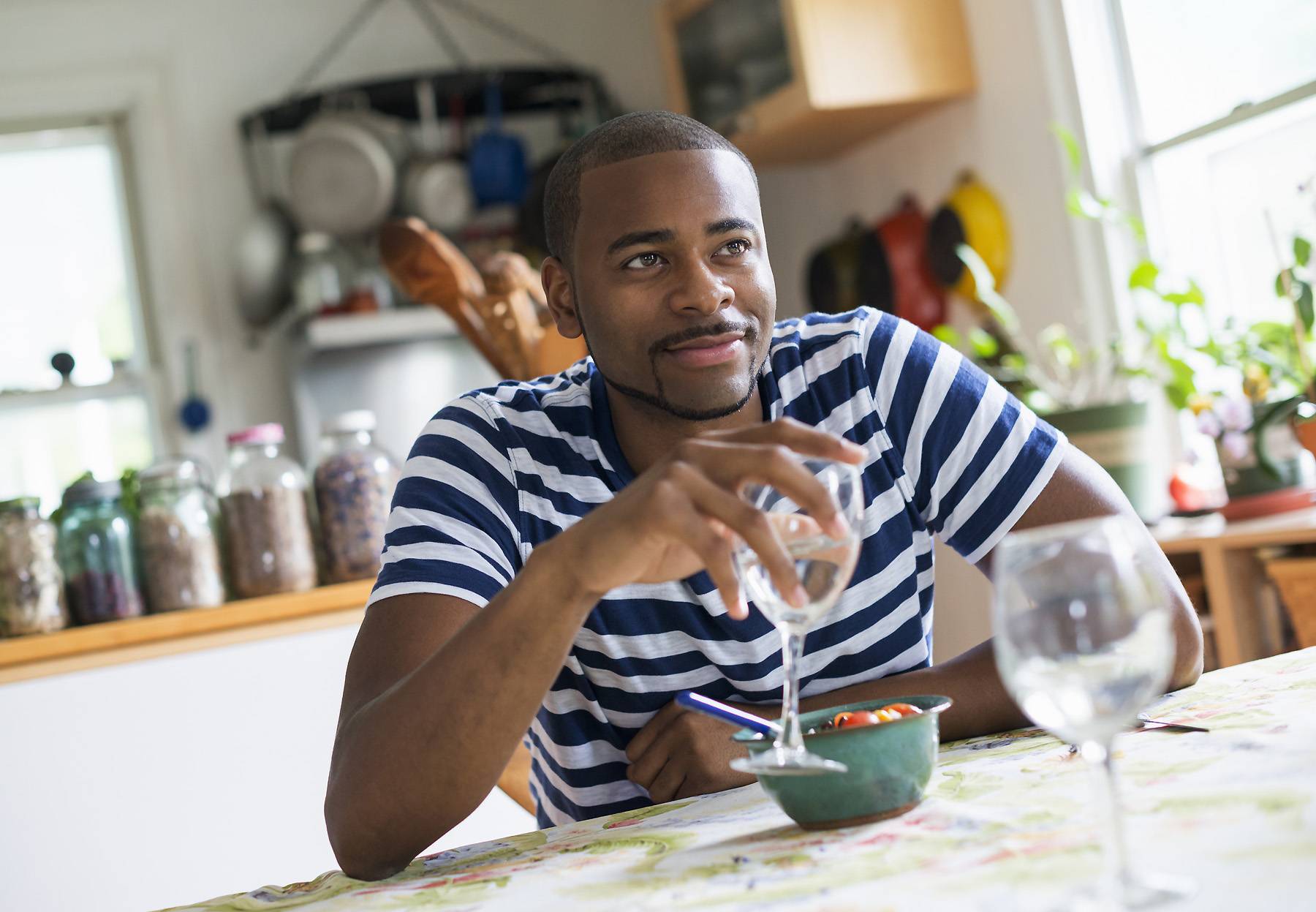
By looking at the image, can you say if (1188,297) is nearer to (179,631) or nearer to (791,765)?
(179,631)

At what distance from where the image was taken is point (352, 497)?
196cm

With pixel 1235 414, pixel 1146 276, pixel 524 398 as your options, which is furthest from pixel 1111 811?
pixel 1146 276

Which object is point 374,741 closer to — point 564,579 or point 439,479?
point 564,579

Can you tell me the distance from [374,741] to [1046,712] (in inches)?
19.1

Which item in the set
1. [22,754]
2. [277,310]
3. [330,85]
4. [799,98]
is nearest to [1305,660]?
[22,754]

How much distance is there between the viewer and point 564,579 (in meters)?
0.85

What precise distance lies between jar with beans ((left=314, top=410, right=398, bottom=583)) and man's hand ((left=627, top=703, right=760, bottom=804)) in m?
0.99

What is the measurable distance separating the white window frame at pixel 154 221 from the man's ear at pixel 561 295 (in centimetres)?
278

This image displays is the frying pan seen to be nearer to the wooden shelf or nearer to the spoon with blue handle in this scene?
the wooden shelf

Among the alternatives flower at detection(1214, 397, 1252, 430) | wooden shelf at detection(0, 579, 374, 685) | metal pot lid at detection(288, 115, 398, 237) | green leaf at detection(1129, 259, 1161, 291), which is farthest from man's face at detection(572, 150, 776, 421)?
metal pot lid at detection(288, 115, 398, 237)

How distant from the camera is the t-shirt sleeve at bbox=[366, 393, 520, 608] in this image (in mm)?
1045

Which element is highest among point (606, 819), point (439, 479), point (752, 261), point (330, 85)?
point (330, 85)

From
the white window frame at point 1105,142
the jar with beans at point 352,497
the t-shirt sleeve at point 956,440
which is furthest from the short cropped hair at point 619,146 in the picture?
the white window frame at point 1105,142

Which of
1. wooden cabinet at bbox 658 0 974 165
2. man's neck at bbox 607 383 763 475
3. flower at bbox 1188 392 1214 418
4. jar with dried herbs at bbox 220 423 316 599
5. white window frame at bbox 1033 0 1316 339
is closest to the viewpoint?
man's neck at bbox 607 383 763 475
